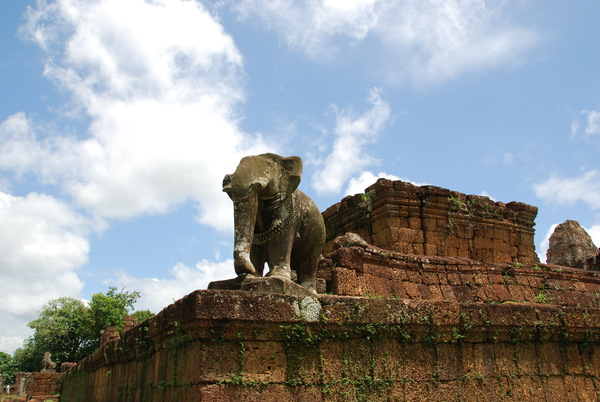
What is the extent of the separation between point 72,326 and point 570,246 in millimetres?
48519

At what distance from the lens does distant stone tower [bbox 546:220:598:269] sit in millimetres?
14555

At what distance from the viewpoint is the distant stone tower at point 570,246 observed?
47.8ft

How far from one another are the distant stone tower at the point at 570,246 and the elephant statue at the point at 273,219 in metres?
12.0

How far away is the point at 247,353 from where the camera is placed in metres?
3.70

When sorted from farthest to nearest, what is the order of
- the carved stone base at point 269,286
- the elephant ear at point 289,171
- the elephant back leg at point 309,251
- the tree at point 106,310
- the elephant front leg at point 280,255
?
1. the tree at point 106,310
2. the elephant back leg at point 309,251
3. the elephant ear at point 289,171
4. the elephant front leg at point 280,255
5. the carved stone base at point 269,286

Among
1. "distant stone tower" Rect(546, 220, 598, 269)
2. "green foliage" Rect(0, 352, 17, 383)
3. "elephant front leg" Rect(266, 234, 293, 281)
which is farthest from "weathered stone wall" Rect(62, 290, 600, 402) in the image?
"green foliage" Rect(0, 352, 17, 383)

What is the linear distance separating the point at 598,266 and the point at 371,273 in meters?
8.32

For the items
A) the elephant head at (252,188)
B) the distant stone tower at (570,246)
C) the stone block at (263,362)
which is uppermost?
the distant stone tower at (570,246)

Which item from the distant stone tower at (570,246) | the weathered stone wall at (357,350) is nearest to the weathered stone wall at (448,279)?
the weathered stone wall at (357,350)

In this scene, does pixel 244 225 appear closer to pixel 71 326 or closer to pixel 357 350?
pixel 357 350

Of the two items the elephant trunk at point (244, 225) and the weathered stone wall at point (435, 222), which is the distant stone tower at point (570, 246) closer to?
the weathered stone wall at point (435, 222)

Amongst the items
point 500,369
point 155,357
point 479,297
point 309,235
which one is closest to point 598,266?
point 479,297

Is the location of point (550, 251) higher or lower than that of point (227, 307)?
higher

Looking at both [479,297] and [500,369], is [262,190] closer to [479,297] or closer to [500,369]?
[500,369]
